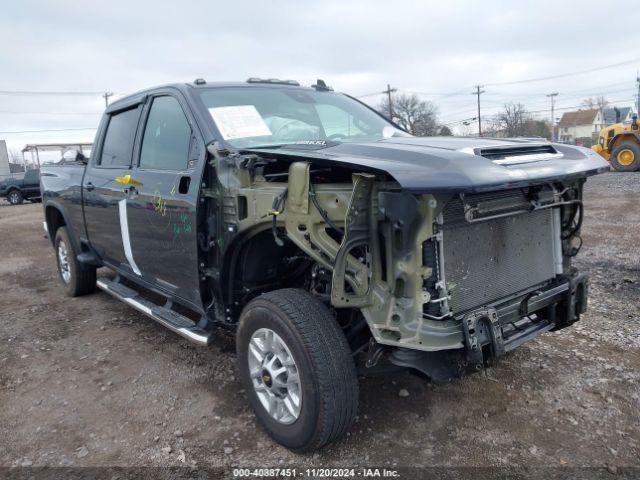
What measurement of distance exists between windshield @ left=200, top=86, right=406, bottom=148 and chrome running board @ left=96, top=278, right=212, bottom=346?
1.26m

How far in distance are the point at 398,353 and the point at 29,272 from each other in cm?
676

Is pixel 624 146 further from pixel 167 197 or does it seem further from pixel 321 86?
pixel 167 197

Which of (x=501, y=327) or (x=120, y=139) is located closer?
(x=501, y=327)

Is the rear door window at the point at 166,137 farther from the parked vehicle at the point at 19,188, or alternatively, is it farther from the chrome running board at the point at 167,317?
the parked vehicle at the point at 19,188

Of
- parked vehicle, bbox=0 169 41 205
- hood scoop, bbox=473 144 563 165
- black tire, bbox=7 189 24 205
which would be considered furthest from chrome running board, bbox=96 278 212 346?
black tire, bbox=7 189 24 205

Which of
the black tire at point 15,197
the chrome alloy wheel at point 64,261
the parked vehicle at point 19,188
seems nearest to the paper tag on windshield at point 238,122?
the chrome alloy wheel at point 64,261

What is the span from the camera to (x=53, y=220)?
629cm

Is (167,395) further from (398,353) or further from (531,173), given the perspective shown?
(531,173)

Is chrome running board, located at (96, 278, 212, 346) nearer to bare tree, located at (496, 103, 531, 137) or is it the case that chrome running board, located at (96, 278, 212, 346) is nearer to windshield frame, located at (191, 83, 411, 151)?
windshield frame, located at (191, 83, 411, 151)

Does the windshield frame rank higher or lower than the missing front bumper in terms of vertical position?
higher

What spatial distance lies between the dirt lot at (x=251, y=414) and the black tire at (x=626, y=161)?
1507 centimetres

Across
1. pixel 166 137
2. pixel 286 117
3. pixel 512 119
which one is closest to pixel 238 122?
pixel 286 117

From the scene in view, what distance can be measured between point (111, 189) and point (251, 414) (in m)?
2.35

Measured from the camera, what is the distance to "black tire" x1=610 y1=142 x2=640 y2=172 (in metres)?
17.6
